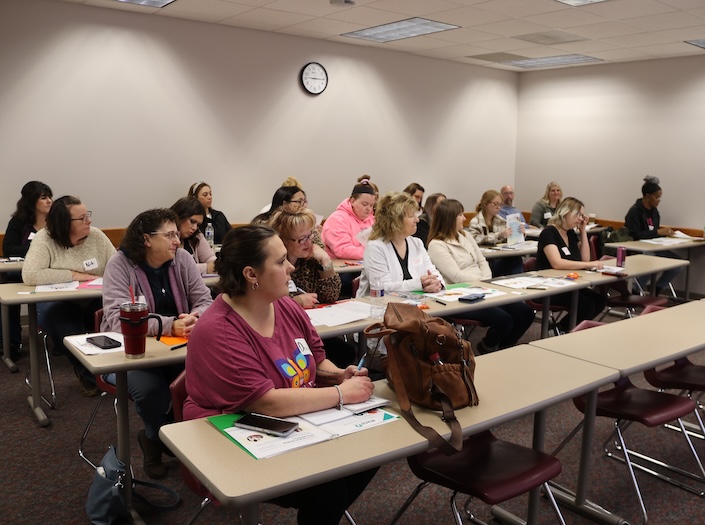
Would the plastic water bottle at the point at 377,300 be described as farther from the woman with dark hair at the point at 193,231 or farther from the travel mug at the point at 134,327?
the travel mug at the point at 134,327

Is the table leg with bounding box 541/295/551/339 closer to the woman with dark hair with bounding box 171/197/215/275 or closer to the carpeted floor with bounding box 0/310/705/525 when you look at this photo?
the carpeted floor with bounding box 0/310/705/525

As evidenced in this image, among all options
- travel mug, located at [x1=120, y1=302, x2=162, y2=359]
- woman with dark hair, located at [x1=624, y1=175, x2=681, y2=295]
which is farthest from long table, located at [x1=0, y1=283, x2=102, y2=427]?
woman with dark hair, located at [x1=624, y1=175, x2=681, y2=295]

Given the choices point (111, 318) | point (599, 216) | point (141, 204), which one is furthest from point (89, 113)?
point (599, 216)

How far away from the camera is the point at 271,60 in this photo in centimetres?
726

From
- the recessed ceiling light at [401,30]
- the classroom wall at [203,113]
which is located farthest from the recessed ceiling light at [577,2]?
the classroom wall at [203,113]

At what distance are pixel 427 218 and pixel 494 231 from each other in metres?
0.80

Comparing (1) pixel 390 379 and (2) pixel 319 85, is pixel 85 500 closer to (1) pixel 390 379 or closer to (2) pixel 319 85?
(1) pixel 390 379

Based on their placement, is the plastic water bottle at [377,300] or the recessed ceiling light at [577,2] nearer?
the plastic water bottle at [377,300]

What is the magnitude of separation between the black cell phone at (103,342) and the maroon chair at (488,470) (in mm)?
1425

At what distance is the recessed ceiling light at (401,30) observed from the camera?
6588 millimetres

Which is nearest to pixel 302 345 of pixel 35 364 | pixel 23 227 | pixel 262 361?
pixel 262 361

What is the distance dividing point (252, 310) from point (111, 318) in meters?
1.18

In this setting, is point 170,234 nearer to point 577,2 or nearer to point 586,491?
point 586,491

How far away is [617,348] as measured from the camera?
297 cm
